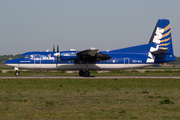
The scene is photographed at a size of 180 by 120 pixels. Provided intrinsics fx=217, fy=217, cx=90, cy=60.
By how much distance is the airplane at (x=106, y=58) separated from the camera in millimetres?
32844

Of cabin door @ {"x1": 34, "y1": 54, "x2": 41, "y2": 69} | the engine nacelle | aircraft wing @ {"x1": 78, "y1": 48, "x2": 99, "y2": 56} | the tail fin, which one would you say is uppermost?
the tail fin

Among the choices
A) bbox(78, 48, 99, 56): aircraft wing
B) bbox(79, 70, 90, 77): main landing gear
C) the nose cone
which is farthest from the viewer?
bbox(79, 70, 90, 77): main landing gear

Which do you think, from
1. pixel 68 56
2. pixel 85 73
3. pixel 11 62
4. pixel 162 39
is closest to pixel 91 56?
pixel 85 73

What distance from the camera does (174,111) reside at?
10.9 meters

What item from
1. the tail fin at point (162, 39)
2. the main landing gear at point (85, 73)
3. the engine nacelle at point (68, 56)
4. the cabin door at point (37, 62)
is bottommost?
the main landing gear at point (85, 73)

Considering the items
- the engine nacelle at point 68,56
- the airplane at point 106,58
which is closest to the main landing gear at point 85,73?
the airplane at point 106,58

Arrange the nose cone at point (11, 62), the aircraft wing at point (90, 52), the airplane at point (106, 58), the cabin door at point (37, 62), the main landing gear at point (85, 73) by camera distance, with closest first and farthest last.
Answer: the aircraft wing at point (90, 52) → the airplane at point (106, 58) → the nose cone at point (11, 62) → the cabin door at point (37, 62) → the main landing gear at point (85, 73)

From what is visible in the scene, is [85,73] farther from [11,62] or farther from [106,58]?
[11,62]

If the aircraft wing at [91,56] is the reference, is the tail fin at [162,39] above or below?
above

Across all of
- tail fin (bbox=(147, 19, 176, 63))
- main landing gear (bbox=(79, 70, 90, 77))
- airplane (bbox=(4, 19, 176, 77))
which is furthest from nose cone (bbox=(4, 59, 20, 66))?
tail fin (bbox=(147, 19, 176, 63))

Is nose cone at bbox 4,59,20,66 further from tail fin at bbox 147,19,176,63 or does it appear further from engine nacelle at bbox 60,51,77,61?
tail fin at bbox 147,19,176,63

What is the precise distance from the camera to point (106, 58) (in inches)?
1293

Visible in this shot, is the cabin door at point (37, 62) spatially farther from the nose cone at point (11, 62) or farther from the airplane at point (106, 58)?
the nose cone at point (11, 62)

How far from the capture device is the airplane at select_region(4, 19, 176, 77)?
32.8 metres
